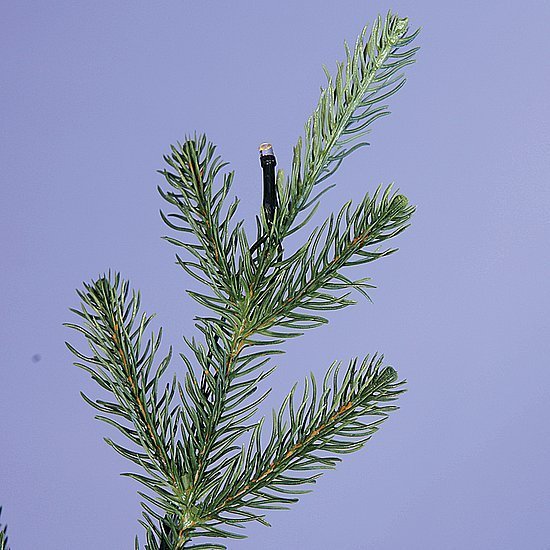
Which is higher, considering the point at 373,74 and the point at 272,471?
the point at 373,74

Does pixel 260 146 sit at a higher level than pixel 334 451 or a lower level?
higher

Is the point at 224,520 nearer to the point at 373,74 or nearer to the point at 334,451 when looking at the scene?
the point at 334,451

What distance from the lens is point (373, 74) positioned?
296mm

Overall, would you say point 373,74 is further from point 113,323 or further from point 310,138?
point 113,323

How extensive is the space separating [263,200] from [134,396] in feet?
0.28

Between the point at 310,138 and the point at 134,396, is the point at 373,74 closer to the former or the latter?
the point at 310,138

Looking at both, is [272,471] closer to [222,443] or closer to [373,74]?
[222,443]

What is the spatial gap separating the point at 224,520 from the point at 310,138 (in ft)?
0.48

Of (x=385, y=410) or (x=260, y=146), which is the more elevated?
(x=260, y=146)

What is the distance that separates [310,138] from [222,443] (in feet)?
0.39

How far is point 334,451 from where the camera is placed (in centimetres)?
29

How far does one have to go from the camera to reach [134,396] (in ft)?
0.90

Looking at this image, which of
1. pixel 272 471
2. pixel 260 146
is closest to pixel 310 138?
pixel 260 146

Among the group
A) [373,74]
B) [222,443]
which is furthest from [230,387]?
[373,74]
